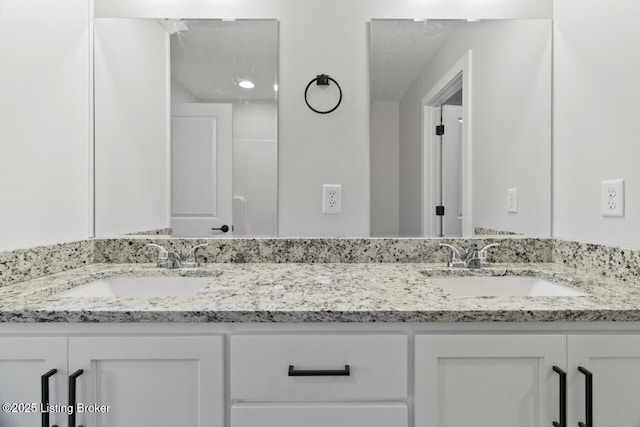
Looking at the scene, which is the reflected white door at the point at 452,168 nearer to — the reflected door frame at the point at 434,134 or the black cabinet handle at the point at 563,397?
the reflected door frame at the point at 434,134

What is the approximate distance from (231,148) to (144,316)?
0.84 meters

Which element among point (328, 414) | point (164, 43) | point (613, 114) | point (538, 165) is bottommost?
point (328, 414)

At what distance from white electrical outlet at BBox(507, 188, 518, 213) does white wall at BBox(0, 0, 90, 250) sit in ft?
5.59

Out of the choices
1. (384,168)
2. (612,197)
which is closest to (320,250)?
(384,168)

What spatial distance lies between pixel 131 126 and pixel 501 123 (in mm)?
1529

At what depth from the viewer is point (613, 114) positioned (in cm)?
118

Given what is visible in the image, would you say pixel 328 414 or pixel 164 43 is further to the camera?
pixel 164 43

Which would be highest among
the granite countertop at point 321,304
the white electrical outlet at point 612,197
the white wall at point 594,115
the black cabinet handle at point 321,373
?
the white wall at point 594,115

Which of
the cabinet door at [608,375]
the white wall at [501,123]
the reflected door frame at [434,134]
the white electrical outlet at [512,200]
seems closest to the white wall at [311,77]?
the white wall at [501,123]

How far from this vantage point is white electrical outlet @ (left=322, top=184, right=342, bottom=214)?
4.98 ft

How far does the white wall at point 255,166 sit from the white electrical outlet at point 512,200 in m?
0.96

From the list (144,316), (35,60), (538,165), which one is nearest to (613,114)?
(538,165)

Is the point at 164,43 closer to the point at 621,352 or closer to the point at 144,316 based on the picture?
the point at 144,316

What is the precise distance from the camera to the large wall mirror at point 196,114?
1504 mm
